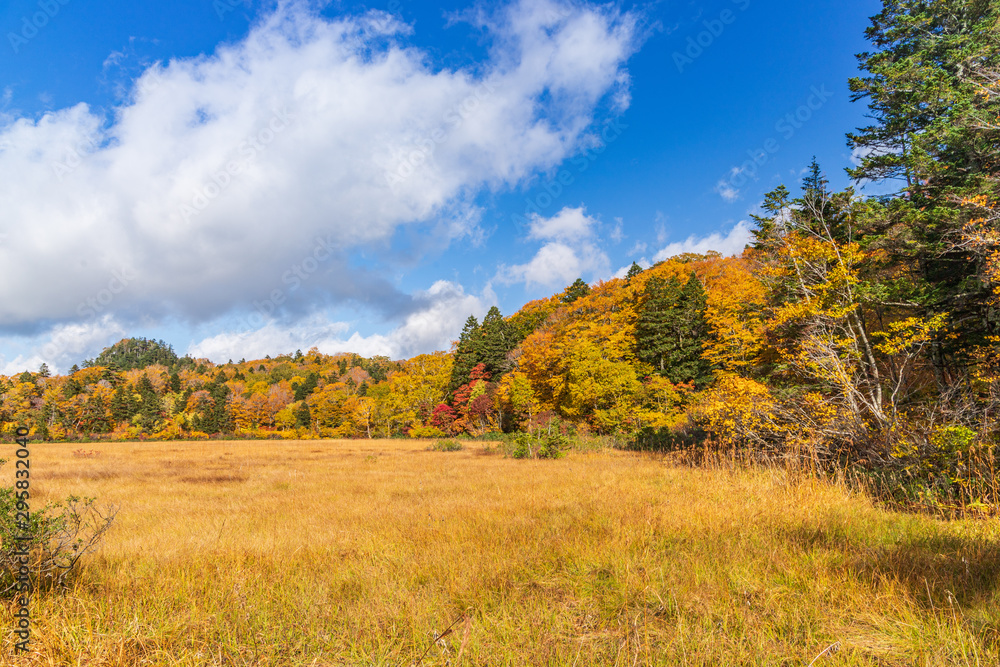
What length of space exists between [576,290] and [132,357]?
183287mm

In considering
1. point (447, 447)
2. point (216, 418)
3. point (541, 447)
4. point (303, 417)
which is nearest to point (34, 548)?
point (541, 447)

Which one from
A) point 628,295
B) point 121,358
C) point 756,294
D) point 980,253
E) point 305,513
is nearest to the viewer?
point 305,513

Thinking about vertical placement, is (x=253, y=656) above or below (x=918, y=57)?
below

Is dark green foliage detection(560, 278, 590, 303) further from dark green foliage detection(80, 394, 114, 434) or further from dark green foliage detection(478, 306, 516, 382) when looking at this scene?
dark green foliage detection(80, 394, 114, 434)

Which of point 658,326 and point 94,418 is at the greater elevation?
point 658,326

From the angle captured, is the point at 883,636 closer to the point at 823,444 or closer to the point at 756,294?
the point at 823,444

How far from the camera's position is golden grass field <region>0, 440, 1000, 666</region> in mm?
3041

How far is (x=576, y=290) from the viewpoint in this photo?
71.6 metres

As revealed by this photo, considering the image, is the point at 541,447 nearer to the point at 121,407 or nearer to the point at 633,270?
the point at 633,270

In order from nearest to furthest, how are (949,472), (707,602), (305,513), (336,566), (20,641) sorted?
1. (20,641)
2. (707,602)
3. (336,566)
4. (949,472)
5. (305,513)

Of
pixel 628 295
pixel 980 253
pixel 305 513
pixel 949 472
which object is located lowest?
pixel 305 513

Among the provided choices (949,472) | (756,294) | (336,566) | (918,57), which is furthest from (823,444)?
(756,294)

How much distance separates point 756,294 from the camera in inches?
1342

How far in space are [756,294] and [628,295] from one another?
19.7m
